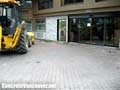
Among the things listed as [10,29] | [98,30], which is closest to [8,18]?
[10,29]

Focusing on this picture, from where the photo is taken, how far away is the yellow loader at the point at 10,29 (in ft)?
55.7

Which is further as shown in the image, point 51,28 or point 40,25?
point 40,25

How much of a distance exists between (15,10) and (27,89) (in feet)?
32.8

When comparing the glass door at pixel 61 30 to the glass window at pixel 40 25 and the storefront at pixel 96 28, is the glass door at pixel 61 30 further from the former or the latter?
the glass window at pixel 40 25

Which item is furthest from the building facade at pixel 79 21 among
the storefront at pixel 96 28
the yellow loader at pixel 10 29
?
the yellow loader at pixel 10 29

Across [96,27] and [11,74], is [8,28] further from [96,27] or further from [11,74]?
[96,27]

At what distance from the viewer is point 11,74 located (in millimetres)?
11102

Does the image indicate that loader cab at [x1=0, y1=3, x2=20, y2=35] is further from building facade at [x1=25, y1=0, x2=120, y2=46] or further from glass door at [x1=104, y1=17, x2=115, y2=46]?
glass door at [x1=104, y1=17, x2=115, y2=46]

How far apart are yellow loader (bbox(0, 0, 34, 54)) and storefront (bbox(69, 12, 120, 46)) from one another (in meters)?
8.68

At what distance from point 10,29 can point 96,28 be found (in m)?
10.6

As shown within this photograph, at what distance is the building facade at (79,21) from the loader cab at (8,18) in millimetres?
8579

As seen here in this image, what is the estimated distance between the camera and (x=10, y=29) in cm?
1731

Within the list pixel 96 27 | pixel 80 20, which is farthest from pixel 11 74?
pixel 80 20

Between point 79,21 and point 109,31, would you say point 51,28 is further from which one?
point 109,31
